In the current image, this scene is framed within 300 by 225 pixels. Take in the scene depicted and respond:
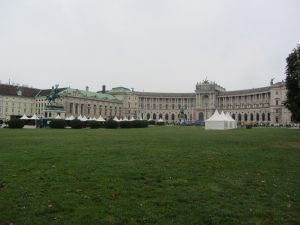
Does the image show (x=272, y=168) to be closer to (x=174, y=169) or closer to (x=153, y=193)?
(x=174, y=169)

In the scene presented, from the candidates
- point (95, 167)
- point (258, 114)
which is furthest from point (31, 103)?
point (95, 167)

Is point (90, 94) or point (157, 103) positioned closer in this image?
point (90, 94)

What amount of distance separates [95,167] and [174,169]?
9.68 feet

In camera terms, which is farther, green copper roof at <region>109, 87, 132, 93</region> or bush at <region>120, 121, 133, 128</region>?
green copper roof at <region>109, 87, 132, 93</region>

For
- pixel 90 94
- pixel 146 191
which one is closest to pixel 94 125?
pixel 146 191

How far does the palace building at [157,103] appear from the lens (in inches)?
4715

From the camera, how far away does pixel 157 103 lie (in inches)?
6767

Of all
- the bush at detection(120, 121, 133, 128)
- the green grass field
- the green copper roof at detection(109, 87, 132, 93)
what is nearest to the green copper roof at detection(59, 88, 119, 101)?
the green copper roof at detection(109, 87, 132, 93)

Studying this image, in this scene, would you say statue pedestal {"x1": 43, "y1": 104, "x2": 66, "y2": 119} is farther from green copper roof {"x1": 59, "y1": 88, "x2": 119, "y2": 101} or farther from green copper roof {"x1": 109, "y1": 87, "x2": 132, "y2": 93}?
green copper roof {"x1": 109, "y1": 87, "x2": 132, "y2": 93}

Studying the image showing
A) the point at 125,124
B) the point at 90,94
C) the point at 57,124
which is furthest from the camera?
the point at 90,94

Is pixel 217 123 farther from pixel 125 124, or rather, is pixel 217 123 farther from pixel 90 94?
pixel 90 94

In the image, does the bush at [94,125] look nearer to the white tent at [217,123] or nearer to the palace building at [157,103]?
the white tent at [217,123]

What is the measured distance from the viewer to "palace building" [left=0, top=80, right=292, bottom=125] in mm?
119750

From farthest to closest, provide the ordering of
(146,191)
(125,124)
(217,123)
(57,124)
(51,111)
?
(51,111) < (125,124) < (217,123) < (57,124) < (146,191)
